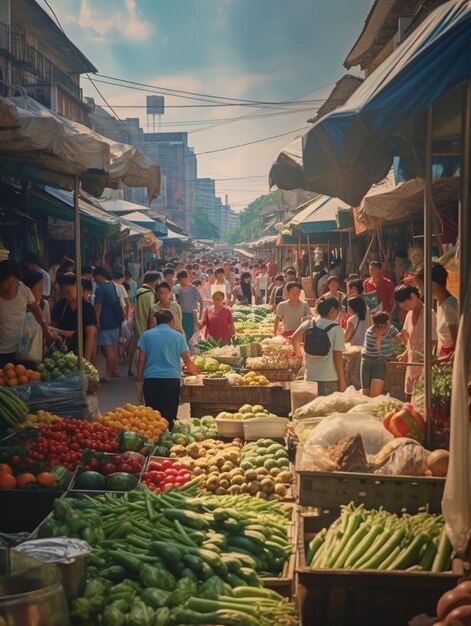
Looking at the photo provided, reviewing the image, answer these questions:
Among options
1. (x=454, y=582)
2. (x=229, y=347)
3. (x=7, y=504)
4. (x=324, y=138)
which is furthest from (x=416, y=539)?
(x=229, y=347)

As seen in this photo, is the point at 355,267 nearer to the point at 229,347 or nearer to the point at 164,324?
the point at 229,347

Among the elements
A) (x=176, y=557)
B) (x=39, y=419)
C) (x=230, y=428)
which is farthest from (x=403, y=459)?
(x=39, y=419)

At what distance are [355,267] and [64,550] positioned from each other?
820 inches

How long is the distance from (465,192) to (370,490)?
6.05 ft

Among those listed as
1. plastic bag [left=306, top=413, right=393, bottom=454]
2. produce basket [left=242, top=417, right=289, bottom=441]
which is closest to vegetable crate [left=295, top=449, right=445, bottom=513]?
plastic bag [left=306, top=413, right=393, bottom=454]

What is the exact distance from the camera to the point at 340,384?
938 cm

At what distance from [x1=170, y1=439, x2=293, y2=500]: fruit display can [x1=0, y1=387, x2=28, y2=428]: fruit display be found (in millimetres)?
1607

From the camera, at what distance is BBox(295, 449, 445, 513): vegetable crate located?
5004 millimetres

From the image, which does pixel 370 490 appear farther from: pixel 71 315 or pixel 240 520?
pixel 71 315

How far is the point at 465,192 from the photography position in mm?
4746

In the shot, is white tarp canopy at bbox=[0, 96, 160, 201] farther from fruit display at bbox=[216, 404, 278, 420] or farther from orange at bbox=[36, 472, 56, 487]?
orange at bbox=[36, 472, 56, 487]

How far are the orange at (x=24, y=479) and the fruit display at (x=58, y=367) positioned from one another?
9.04 feet

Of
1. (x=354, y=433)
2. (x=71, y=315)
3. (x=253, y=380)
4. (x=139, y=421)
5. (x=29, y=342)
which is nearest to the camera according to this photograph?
(x=354, y=433)

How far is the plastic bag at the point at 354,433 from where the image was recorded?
5762mm
